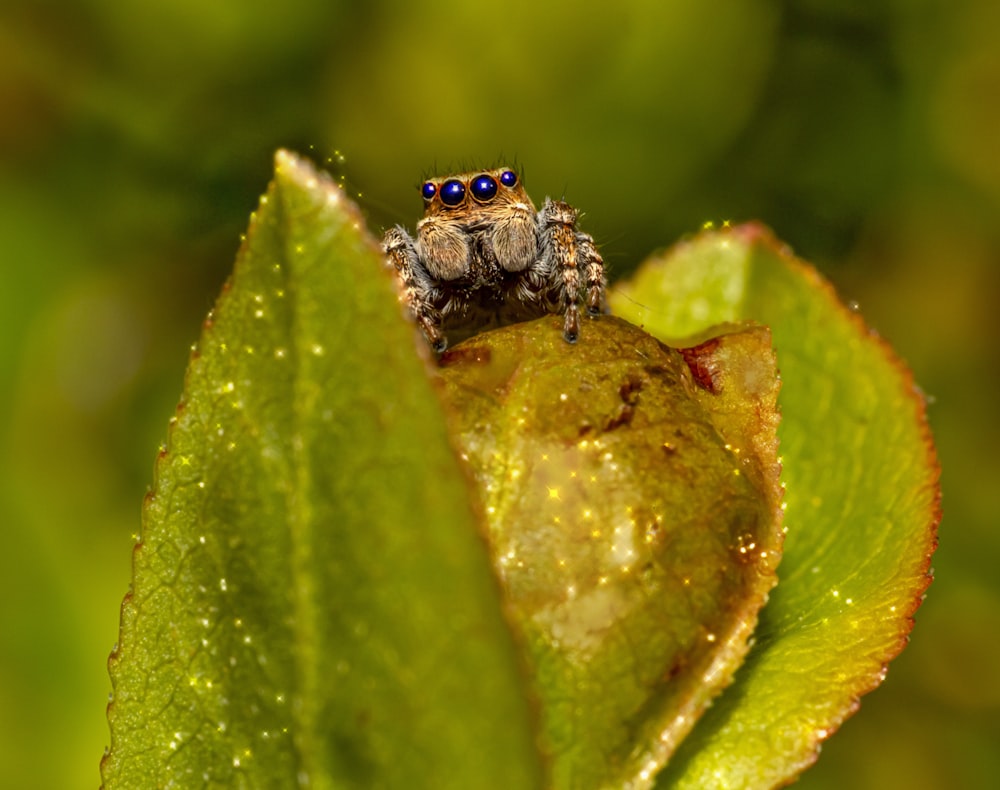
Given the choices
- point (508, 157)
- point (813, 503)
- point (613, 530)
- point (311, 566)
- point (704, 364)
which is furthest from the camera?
point (508, 157)

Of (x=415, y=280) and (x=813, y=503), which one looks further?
(x=415, y=280)

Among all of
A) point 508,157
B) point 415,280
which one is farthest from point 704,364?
point 508,157

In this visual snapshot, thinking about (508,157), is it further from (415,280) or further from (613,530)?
(613,530)

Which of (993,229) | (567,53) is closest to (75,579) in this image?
(567,53)

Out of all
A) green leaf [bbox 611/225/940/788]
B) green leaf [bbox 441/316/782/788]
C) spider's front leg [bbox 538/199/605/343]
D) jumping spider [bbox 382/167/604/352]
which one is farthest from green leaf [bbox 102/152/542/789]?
jumping spider [bbox 382/167/604/352]

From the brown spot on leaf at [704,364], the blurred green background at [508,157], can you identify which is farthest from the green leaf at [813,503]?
the blurred green background at [508,157]
